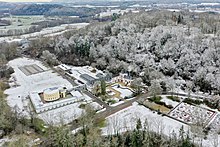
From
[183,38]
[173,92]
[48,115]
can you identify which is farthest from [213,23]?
[48,115]

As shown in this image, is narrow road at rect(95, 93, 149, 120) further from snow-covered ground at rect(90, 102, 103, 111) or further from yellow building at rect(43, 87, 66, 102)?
yellow building at rect(43, 87, 66, 102)

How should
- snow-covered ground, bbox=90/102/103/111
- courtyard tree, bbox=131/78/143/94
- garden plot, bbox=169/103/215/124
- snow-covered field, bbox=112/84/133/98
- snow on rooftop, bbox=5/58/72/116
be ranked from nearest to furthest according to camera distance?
garden plot, bbox=169/103/215/124 < snow-covered ground, bbox=90/102/103/111 < snow on rooftop, bbox=5/58/72/116 < snow-covered field, bbox=112/84/133/98 < courtyard tree, bbox=131/78/143/94

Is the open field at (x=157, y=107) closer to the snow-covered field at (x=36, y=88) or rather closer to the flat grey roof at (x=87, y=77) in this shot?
the snow-covered field at (x=36, y=88)

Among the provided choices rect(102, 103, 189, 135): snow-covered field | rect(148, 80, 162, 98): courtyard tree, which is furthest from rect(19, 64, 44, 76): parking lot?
rect(148, 80, 162, 98): courtyard tree

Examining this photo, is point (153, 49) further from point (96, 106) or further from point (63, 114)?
point (63, 114)

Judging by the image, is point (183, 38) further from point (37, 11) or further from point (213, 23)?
point (37, 11)

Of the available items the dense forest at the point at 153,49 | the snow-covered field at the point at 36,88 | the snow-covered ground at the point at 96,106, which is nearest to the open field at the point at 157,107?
the dense forest at the point at 153,49
